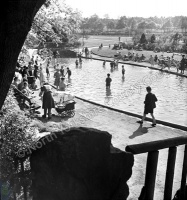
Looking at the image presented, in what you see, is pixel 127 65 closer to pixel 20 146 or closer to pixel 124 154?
pixel 20 146

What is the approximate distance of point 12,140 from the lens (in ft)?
18.4

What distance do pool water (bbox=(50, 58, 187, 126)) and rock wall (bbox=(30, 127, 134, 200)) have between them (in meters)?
11.0

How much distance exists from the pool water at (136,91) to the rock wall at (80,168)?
11.0 meters

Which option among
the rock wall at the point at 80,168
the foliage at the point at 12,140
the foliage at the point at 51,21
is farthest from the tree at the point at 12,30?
the foliage at the point at 51,21

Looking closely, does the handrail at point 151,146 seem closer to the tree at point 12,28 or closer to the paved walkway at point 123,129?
the tree at point 12,28

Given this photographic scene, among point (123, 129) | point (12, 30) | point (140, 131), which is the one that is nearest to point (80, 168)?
point (12, 30)

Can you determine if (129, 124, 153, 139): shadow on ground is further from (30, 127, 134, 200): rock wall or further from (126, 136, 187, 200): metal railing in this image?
(30, 127, 134, 200): rock wall

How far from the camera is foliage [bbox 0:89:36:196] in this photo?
4027 millimetres

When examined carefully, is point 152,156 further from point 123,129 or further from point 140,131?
point 123,129

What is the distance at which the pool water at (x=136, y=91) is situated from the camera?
607 inches

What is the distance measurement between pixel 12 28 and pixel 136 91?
18923mm

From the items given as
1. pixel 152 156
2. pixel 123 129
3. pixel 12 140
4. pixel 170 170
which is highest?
pixel 152 156

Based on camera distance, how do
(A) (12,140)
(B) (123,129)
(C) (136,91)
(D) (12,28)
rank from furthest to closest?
(C) (136,91) < (B) (123,129) < (A) (12,140) < (D) (12,28)

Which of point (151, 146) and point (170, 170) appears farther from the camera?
point (170, 170)
